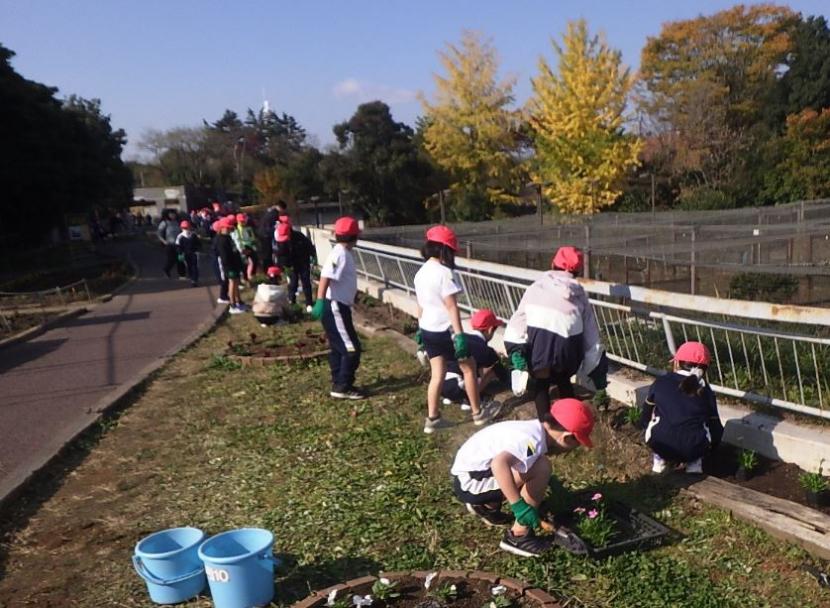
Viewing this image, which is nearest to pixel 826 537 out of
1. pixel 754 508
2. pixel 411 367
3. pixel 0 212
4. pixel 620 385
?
pixel 754 508

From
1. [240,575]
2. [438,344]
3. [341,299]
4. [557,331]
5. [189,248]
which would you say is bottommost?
[240,575]

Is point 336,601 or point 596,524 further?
point 596,524

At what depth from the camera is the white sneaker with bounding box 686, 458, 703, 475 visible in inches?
159

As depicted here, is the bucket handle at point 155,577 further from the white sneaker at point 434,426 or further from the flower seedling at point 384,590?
the white sneaker at point 434,426

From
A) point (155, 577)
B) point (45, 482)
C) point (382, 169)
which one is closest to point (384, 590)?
point (155, 577)

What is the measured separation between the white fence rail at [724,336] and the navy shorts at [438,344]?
1355 mm

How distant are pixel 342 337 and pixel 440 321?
1.36 meters

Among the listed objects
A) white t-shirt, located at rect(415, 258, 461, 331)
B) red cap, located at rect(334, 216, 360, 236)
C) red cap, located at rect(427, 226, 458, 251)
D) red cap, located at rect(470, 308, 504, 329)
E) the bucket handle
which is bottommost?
the bucket handle

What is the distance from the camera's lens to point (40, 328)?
1155cm

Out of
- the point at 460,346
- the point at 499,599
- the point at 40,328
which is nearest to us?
the point at 499,599

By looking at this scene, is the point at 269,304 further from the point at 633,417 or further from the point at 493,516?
the point at 493,516

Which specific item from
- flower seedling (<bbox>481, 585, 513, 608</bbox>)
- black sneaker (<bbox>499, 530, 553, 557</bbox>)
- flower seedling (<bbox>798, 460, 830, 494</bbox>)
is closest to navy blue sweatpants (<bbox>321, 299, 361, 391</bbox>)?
black sneaker (<bbox>499, 530, 553, 557</bbox>)

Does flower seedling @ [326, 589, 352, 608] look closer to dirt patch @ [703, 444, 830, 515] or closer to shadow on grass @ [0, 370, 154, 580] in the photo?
shadow on grass @ [0, 370, 154, 580]

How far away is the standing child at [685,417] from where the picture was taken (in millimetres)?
4031
